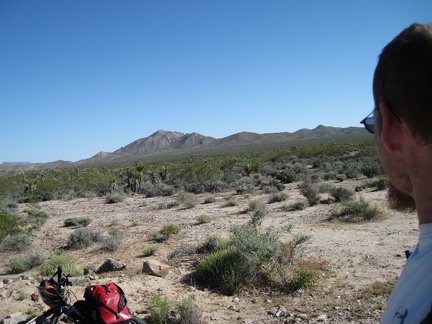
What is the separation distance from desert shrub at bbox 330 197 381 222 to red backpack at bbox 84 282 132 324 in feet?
28.7

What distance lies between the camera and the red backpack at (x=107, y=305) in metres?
3.47

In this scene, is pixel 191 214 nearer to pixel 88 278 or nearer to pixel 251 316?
pixel 88 278

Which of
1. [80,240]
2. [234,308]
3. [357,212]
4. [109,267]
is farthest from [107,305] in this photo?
[357,212]

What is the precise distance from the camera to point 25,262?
28.1 ft

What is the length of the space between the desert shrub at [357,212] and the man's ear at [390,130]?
33.9ft

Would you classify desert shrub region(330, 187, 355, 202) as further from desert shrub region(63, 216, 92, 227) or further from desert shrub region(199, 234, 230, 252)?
desert shrub region(63, 216, 92, 227)

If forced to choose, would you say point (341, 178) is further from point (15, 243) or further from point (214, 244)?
point (15, 243)

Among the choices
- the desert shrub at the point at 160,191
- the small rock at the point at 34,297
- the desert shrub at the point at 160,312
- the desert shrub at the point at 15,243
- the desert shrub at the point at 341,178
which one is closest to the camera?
the desert shrub at the point at 160,312

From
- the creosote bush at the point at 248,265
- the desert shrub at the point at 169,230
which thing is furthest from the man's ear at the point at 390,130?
the desert shrub at the point at 169,230

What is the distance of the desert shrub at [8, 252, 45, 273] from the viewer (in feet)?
27.6

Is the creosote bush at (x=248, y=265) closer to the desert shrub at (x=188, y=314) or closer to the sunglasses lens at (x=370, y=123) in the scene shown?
the desert shrub at (x=188, y=314)

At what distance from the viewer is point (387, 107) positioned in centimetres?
104

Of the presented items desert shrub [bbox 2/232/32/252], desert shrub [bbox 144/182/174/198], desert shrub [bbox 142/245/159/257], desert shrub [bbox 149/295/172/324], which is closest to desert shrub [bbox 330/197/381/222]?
desert shrub [bbox 142/245/159/257]

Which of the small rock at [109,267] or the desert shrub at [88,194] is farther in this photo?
the desert shrub at [88,194]
